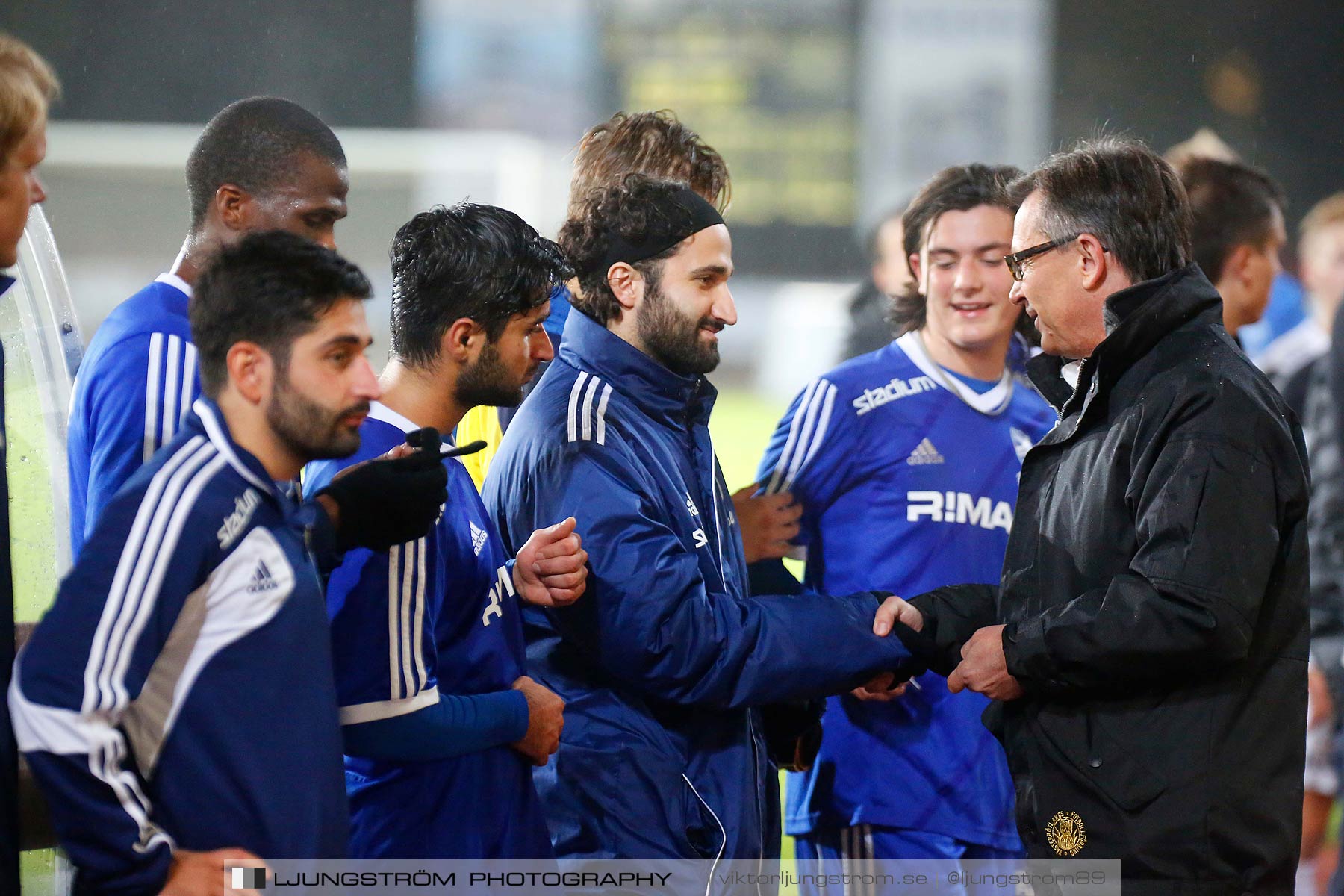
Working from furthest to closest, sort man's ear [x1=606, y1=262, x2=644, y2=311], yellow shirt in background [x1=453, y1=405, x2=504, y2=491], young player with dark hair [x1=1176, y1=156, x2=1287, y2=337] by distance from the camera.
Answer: young player with dark hair [x1=1176, y1=156, x2=1287, y2=337] → yellow shirt in background [x1=453, y1=405, x2=504, y2=491] → man's ear [x1=606, y1=262, x2=644, y2=311]

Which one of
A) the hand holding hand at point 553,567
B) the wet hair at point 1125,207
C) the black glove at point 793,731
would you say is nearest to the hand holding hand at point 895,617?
the black glove at point 793,731

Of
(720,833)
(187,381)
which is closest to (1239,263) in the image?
(720,833)

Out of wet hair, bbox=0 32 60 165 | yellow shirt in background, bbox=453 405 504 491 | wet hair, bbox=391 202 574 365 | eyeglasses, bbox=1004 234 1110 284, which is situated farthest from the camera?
yellow shirt in background, bbox=453 405 504 491

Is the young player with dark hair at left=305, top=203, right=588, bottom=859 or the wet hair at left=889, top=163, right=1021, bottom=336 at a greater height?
the wet hair at left=889, top=163, right=1021, bottom=336

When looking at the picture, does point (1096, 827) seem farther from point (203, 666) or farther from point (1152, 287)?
point (203, 666)

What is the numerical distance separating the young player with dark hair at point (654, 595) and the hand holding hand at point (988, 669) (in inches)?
5.7

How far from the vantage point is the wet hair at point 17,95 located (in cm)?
144

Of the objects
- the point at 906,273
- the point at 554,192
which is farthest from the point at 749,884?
the point at 554,192

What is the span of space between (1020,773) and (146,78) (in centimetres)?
1133

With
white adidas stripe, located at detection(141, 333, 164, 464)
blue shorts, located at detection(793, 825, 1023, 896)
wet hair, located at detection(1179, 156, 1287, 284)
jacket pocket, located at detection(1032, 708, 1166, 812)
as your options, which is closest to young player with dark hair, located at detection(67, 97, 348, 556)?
white adidas stripe, located at detection(141, 333, 164, 464)

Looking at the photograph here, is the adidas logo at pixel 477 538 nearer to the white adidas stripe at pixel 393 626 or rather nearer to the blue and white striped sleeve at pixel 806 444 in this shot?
the white adidas stripe at pixel 393 626

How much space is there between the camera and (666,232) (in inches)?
82.8

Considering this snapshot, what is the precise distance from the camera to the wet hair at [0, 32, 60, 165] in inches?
56.7

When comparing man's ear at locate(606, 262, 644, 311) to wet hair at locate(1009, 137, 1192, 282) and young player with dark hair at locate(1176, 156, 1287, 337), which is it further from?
young player with dark hair at locate(1176, 156, 1287, 337)
